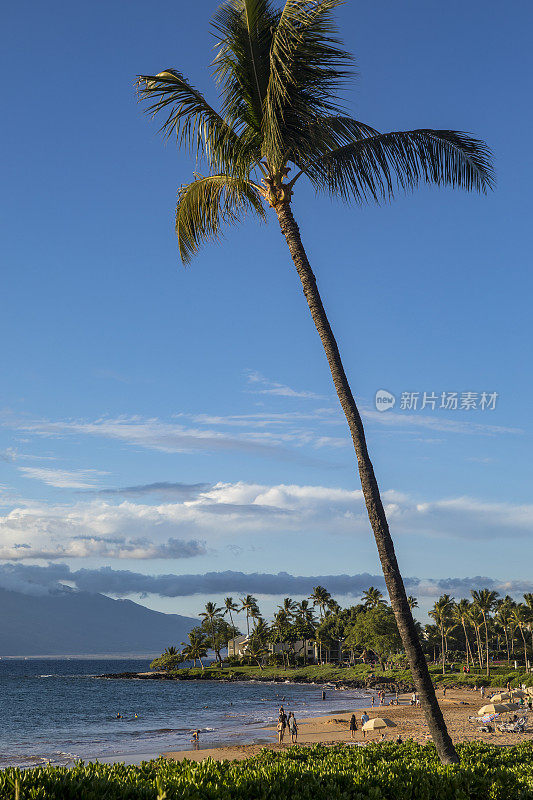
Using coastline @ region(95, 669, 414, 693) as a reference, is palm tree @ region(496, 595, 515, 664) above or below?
above

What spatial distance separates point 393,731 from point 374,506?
37300 millimetres

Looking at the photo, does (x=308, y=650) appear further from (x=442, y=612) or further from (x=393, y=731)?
(x=393, y=731)

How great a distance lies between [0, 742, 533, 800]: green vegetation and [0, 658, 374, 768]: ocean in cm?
1267

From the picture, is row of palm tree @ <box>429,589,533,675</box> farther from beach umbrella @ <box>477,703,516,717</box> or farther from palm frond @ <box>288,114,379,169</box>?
palm frond @ <box>288,114,379,169</box>

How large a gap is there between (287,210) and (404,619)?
7562mm

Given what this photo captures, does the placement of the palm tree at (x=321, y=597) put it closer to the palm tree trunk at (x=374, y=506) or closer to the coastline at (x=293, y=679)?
the coastline at (x=293, y=679)

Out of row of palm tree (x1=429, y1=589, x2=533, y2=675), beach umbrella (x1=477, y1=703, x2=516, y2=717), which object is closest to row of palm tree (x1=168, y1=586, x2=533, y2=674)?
row of palm tree (x1=429, y1=589, x2=533, y2=675)

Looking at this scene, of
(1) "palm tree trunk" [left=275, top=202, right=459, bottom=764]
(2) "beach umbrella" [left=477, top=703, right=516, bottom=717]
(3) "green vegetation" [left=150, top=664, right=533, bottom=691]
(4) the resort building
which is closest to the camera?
(1) "palm tree trunk" [left=275, top=202, right=459, bottom=764]

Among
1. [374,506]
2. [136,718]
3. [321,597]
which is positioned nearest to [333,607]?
[321,597]

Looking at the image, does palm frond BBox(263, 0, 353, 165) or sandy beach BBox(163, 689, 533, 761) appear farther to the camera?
sandy beach BBox(163, 689, 533, 761)

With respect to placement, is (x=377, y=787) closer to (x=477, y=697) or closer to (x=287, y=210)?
(x=287, y=210)

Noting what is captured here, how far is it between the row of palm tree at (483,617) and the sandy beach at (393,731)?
124 ft

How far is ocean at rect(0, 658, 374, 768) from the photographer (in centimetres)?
4216

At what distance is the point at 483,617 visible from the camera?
10894 cm
